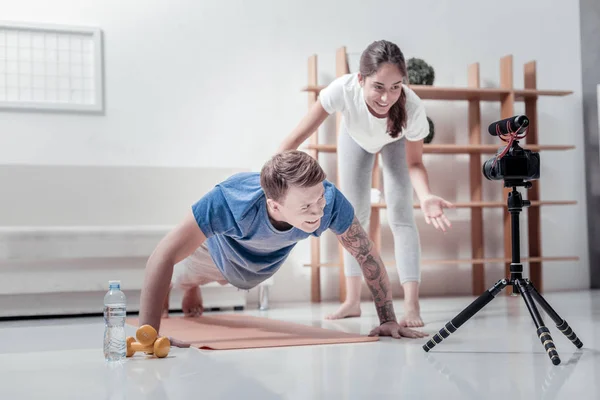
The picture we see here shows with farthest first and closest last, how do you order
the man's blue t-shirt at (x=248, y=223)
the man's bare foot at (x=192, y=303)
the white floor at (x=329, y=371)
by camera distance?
the man's bare foot at (x=192, y=303)
the man's blue t-shirt at (x=248, y=223)
the white floor at (x=329, y=371)

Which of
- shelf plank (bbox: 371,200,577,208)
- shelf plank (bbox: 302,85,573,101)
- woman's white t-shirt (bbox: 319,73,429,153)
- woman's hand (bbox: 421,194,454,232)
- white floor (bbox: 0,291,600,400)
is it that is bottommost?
white floor (bbox: 0,291,600,400)

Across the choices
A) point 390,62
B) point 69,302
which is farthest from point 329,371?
→ point 69,302

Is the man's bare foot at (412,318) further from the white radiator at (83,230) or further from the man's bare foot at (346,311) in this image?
the white radiator at (83,230)

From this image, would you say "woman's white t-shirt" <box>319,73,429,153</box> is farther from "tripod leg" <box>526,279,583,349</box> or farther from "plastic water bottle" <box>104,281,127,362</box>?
"plastic water bottle" <box>104,281,127,362</box>

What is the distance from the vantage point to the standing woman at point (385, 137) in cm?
255

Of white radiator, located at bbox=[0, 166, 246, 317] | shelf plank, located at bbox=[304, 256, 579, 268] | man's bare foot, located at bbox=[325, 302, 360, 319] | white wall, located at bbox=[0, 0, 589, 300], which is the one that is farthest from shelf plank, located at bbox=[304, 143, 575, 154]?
man's bare foot, located at bbox=[325, 302, 360, 319]

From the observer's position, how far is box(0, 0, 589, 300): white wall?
4.26 m

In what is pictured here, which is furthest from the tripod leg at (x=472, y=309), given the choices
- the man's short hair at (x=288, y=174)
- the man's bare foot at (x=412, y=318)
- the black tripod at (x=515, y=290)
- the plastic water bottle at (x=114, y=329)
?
the plastic water bottle at (x=114, y=329)

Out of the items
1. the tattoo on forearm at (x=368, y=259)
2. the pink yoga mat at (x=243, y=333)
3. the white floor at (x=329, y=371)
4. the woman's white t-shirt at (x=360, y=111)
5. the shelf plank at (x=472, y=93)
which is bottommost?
the pink yoga mat at (x=243, y=333)

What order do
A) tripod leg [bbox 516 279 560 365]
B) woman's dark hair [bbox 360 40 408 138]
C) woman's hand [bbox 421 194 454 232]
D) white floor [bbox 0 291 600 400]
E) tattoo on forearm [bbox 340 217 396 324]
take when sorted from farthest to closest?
woman's dark hair [bbox 360 40 408 138] → tattoo on forearm [bbox 340 217 396 324] → woman's hand [bbox 421 194 454 232] → tripod leg [bbox 516 279 560 365] → white floor [bbox 0 291 600 400]

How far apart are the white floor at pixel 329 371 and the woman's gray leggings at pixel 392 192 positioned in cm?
35

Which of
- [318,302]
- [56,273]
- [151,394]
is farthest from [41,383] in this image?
[318,302]

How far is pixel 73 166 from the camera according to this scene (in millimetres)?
4121

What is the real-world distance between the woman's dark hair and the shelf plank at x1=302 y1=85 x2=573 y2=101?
163cm
